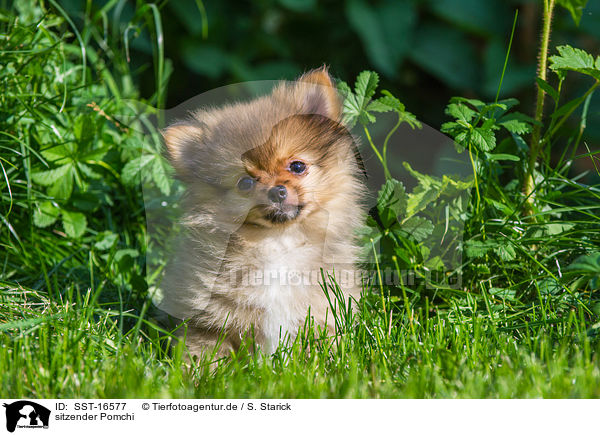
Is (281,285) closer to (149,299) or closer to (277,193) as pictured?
(277,193)

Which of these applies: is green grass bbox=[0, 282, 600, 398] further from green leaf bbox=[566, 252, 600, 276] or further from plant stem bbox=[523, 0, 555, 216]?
plant stem bbox=[523, 0, 555, 216]

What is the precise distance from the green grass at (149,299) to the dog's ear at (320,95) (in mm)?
552

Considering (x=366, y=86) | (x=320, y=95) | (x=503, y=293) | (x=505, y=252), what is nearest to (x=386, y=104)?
(x=366, y=86)

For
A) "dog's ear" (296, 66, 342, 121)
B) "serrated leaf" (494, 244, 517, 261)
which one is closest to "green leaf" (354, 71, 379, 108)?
"dog's ear" (296, 66, 342, 121)

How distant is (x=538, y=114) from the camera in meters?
2.72

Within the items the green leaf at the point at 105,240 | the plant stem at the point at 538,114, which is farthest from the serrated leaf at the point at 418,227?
the green leaf at the point at 105,240

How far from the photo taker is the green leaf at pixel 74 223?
9.83 ft

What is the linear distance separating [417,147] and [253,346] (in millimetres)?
1135

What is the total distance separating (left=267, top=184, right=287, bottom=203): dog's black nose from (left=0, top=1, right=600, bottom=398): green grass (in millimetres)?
407

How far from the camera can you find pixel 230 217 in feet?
7.57

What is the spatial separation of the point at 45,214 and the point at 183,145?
0.96 metres
